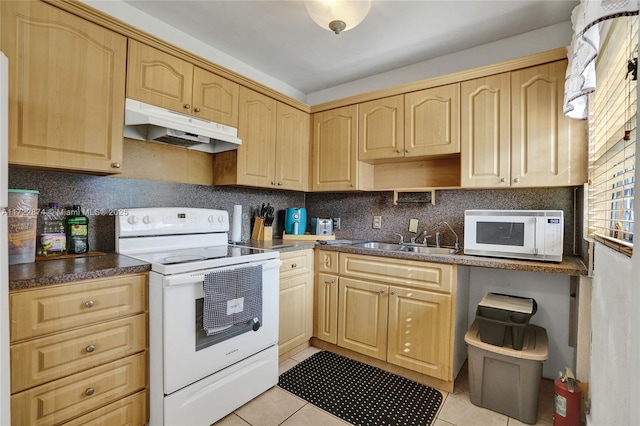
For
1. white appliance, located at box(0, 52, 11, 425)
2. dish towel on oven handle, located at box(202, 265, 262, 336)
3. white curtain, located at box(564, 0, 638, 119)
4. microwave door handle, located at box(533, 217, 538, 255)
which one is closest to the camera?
white curtain, located at box(564, 0, 638, 119)

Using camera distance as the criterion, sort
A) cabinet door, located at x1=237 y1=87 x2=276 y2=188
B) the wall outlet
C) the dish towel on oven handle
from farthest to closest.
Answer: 1. the wall outlet
2. cabinet door, located at x1=237 y1=87 x2=276 y2=188
3. the dish towel on oven handle

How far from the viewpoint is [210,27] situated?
219cm

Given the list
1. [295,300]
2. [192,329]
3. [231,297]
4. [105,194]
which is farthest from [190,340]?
[105,194]

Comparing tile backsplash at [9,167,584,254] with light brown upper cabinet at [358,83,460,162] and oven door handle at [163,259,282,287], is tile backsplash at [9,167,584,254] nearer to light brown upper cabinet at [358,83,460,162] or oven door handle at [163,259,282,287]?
light brown upper cabinet at [358,83,460,162]

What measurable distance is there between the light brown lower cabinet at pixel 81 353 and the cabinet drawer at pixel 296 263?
0.95 m

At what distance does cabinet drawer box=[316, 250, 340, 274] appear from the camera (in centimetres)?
244

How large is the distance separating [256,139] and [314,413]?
1.93 metres

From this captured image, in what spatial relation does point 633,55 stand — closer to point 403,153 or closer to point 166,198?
point 403,153

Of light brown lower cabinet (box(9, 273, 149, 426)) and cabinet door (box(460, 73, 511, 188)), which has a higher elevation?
cabinet door (box(460, 73, 511, 188))

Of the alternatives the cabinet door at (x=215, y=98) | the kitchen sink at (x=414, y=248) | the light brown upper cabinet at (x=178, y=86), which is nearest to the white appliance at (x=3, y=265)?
the light brown upper cabinet at (x=178, y=86)

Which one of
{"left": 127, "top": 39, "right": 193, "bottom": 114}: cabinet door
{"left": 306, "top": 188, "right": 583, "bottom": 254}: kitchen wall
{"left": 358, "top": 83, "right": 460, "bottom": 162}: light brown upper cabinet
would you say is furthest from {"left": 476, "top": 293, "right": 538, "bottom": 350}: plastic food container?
{"left": 127, "top": 39, "right": 193, "bottom": 114}: cabinet door

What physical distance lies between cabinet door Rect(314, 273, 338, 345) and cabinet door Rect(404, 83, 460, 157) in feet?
3.92

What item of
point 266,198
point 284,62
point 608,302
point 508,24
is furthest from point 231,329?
point 508,24

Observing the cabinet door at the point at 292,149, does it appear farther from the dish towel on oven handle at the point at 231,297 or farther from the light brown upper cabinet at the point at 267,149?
the dish towel on oven handle at the point at 231,297
